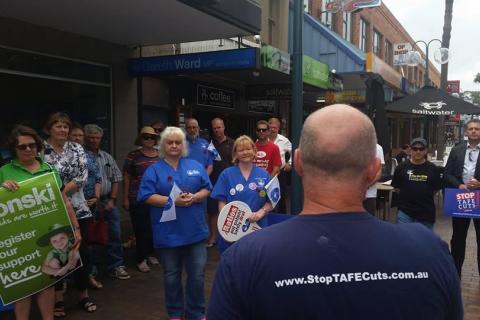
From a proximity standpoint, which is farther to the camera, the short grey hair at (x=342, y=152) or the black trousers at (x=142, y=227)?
the black trousers at (x=142, y=227)

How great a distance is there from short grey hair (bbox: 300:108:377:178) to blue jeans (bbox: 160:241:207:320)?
104 inches

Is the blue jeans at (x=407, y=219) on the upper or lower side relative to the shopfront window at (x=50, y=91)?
lower

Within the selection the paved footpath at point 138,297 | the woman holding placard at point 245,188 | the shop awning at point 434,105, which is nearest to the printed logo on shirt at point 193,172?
the woman holding placard at point 245,188

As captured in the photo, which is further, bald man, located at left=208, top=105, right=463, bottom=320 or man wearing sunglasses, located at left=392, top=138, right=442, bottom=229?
man wearing sunglasses, located at left=392, top=138, right=442, bottom=229

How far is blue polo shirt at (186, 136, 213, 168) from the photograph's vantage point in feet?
20.6

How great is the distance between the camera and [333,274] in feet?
4.10

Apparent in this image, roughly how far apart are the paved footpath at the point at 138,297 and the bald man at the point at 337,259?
3.25 meters

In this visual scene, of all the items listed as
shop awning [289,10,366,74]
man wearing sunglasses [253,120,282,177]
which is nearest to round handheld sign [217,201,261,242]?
man wearing sunglasses [253,120,282,177]

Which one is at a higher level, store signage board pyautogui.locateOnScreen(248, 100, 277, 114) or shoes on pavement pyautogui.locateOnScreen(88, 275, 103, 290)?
store signage board pyautogui.locateOnScreen(248, 100, 277, 114)

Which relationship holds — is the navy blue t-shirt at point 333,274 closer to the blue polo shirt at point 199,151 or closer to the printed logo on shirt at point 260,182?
the printed logo on shirt at point 260,182

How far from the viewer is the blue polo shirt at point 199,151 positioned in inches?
247

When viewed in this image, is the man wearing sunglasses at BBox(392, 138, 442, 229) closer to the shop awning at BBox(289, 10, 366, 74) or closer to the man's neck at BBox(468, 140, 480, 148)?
the man's neck at BBox(468, 140, 480, 148)

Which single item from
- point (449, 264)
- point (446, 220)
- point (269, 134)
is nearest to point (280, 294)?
point (449, 264)

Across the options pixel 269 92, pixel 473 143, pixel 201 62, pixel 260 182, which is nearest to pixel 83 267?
pixel 260 182
